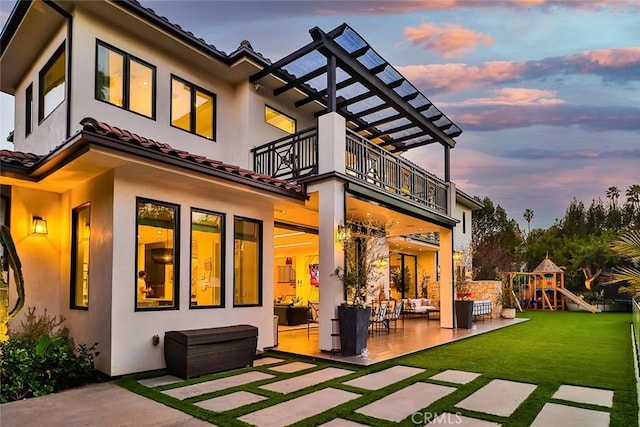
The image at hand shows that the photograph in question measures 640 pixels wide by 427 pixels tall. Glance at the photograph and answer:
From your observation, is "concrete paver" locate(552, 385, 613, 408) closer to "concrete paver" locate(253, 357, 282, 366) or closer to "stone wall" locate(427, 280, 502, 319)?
"concrete paver" locate(253, 357, 282, 366)

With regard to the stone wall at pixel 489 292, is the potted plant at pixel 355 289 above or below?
above

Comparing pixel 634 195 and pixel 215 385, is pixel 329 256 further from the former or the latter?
pixel 634 195

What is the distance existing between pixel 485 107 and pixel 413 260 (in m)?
9.79

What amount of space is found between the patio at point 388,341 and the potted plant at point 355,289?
26cm

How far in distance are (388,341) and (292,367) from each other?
12.4 ft

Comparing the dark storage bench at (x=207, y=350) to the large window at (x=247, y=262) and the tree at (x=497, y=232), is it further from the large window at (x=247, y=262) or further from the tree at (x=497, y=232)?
the tree at (x=497, y=232)

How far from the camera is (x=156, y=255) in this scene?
7469 millimetres

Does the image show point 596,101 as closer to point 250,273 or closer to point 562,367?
point 562,367

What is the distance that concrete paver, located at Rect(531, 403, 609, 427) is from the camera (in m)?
4.68

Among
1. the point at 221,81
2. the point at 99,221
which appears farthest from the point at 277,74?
the point at 99,221

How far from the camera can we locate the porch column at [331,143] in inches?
354

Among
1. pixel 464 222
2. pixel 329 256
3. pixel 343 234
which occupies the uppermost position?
pixel 464 222

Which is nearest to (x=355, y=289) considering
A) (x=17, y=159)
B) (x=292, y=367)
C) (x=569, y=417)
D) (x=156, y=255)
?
(x=292, y=367)

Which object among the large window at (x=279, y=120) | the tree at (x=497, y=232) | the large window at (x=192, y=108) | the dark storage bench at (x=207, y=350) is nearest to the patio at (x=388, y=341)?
the dark storage bench at (x=207, y=350)
